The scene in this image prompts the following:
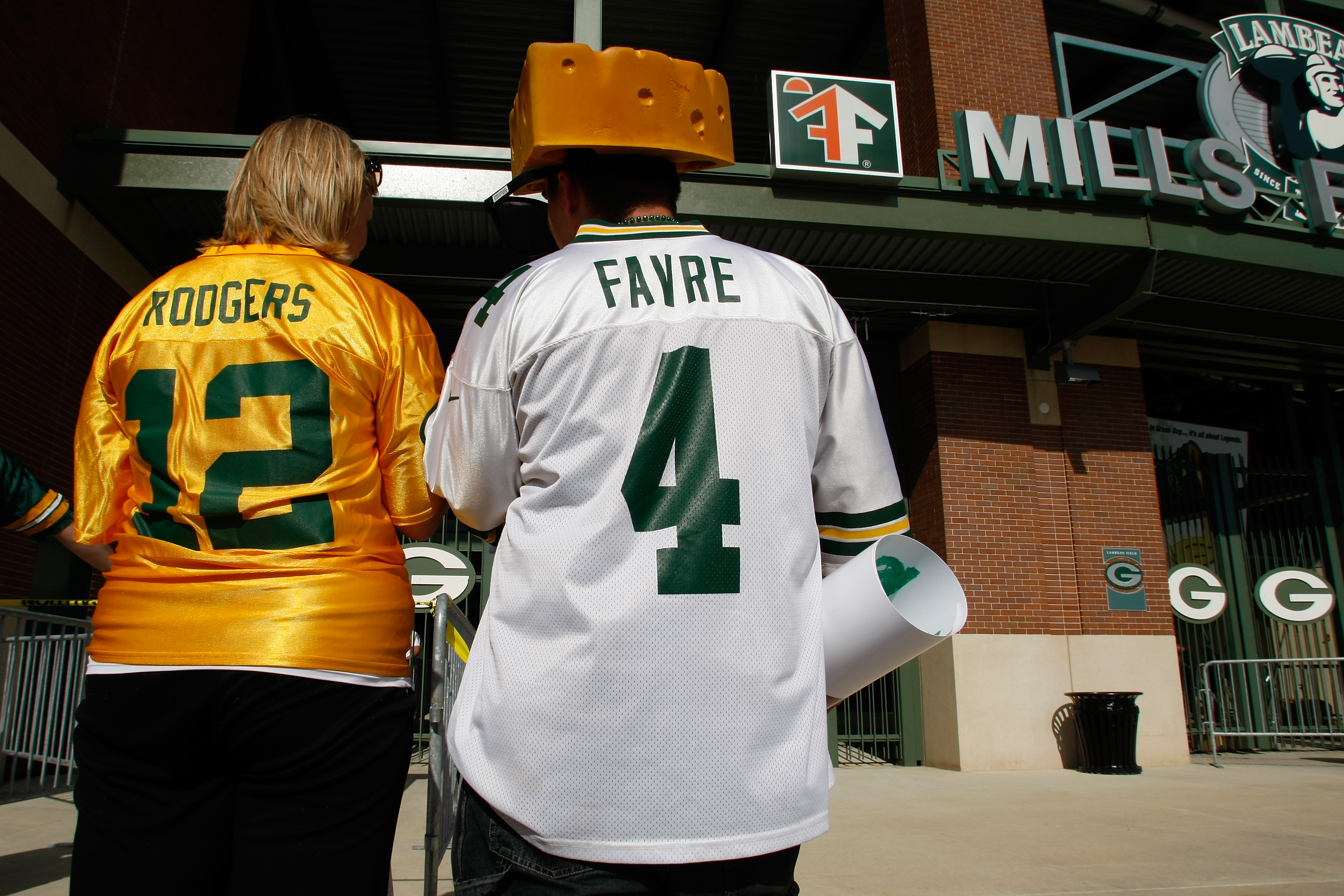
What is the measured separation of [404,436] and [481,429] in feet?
1.06

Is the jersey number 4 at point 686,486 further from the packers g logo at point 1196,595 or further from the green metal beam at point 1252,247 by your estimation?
the packers g logo at point 1196,595

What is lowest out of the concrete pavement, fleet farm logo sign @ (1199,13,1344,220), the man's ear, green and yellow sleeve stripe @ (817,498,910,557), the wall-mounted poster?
the concrete pavement

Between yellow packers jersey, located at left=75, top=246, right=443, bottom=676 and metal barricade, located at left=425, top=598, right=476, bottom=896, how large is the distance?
1.26 metres

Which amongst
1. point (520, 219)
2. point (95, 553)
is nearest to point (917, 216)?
point (520, 219)

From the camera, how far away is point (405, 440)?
1.72 metres

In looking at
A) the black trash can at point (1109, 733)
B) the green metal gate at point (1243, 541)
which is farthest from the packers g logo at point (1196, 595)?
the black trash can at point (1109, 733)

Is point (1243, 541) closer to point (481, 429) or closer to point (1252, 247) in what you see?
point (1252, 247)

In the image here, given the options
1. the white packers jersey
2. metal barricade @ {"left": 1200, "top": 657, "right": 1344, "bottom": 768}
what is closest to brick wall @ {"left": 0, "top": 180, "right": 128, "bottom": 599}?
the white packers jersey

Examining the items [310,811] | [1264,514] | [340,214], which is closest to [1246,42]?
[1264,514]

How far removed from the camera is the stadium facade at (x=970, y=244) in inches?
308

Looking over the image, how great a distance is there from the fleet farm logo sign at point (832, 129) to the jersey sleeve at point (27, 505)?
7.03 meters

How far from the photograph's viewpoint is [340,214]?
1.93 m

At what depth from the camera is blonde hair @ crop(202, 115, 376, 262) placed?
1.88m

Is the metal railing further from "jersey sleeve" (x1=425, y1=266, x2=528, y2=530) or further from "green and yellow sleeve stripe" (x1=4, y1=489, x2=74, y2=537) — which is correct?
"jersey sleeve" (x1=425, y1=266, x2=528, y2=530)
